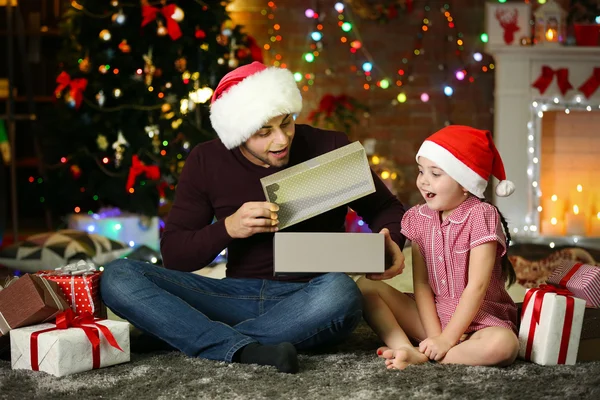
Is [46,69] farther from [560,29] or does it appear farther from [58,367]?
[58,367]

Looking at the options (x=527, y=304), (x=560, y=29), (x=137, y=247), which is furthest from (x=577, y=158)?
(x=527, y=304)

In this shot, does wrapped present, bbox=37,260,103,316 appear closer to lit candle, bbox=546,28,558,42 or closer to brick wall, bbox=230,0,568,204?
brick wall, bbox=230,0,568,204

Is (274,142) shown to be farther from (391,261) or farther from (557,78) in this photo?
(557,78)

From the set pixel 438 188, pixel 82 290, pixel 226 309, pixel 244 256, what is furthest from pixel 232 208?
pixel 438 188

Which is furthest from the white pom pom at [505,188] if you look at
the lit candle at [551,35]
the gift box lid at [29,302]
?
the lit candle at [551,35]

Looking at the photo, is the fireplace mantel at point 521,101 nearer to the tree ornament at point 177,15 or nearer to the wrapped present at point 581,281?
the tree ornament at point 177,15

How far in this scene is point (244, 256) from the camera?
2.12 meters

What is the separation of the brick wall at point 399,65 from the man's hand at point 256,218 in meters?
3.03

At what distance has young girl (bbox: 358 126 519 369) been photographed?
1873 mm

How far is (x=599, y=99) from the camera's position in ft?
15.5

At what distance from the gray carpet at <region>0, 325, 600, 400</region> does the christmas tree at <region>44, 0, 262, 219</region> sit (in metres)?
2.17

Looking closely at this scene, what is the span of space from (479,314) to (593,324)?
0.49 metres

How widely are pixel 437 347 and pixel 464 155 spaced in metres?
0.45

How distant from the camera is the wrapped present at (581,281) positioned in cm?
216
